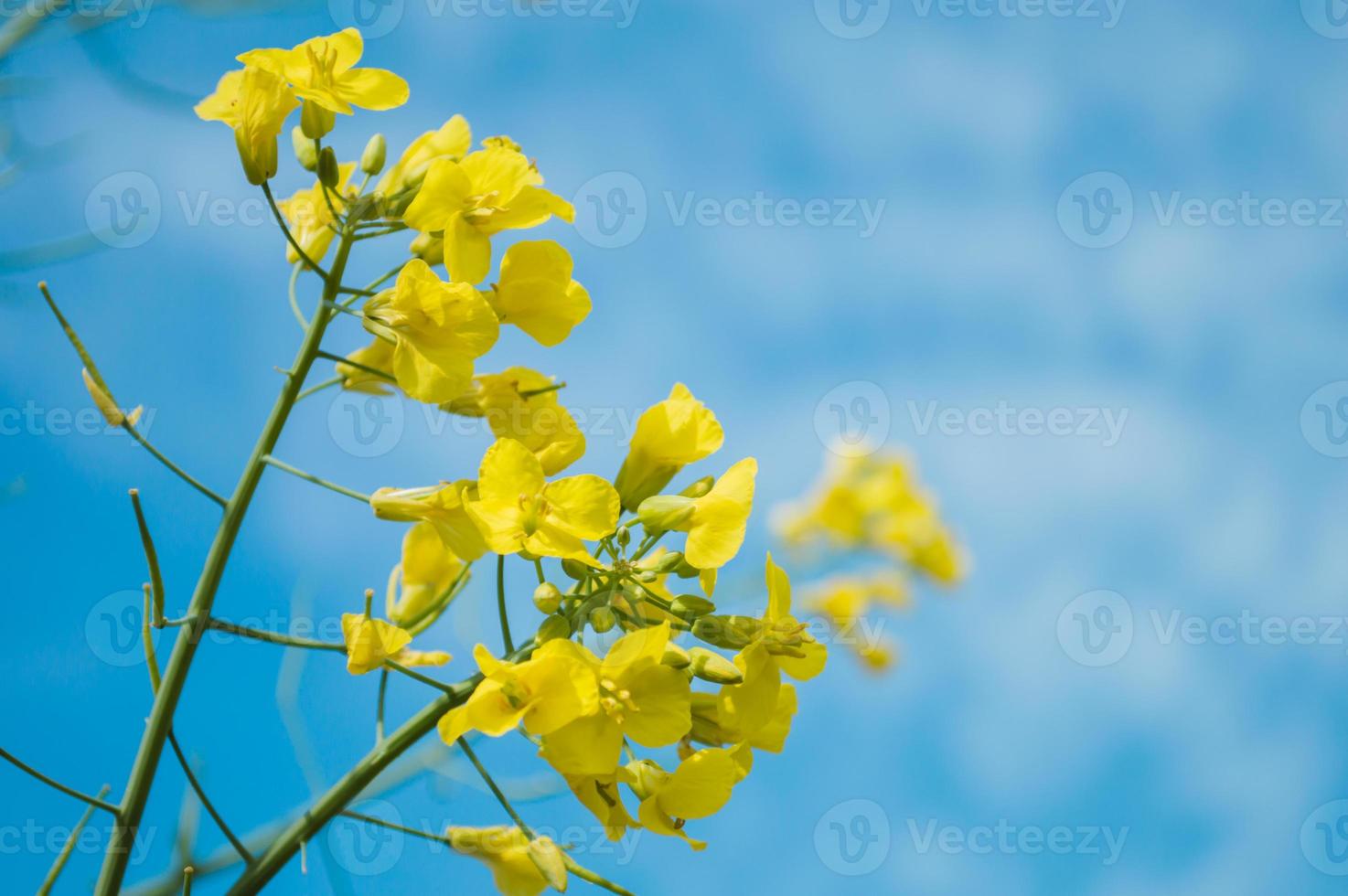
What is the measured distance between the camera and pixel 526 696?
3.93 feet

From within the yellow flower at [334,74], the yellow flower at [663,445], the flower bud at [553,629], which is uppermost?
the yellow flower at [334,74]

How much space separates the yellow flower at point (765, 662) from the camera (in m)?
1.27

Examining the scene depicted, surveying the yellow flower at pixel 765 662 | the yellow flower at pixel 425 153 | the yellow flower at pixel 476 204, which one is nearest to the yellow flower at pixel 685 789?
the yellow flower at pixel 765 662

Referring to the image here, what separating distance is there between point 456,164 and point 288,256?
391mm

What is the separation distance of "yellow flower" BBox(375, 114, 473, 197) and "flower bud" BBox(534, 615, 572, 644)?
2.26 ft

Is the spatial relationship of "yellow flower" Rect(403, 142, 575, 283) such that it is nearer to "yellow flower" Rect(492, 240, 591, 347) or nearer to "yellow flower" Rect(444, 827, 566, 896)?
"yellow flower" Rect(492, 240, 591, 347)

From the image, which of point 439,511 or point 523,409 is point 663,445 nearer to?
point 523,409

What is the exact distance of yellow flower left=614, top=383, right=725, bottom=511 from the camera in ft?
4.67

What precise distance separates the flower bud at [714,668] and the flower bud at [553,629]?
16 cm

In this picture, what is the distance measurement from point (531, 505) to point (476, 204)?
473 millimetres

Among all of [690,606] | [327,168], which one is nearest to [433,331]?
[327,168]

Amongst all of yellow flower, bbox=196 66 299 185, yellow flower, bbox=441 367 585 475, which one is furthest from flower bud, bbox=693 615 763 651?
yellow flower, bbox=196 66 299 185

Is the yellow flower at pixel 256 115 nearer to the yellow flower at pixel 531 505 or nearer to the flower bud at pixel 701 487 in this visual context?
the yellow flower at pixel 531 505

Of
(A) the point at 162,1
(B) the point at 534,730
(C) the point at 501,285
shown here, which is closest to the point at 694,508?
(B) the point at 534,730
